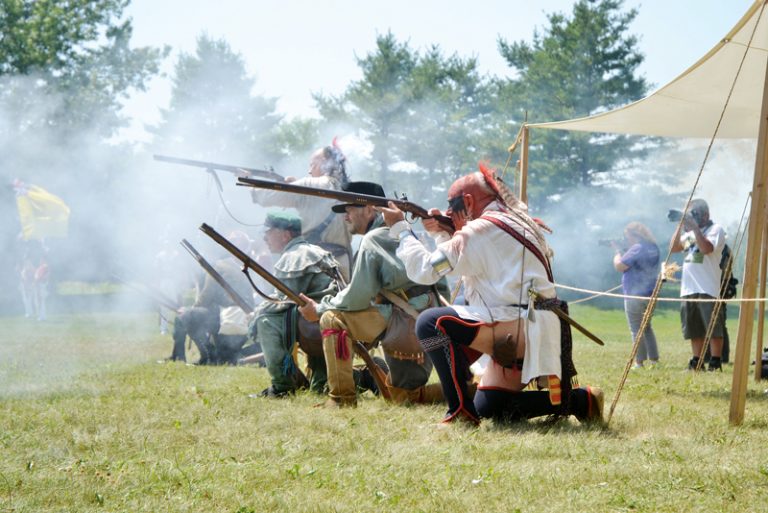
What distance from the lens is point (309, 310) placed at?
20.4ft

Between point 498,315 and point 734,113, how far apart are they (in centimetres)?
362

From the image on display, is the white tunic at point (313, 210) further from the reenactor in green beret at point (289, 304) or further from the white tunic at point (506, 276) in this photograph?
the white tunic at point (506, 276)

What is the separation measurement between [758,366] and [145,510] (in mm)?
5797

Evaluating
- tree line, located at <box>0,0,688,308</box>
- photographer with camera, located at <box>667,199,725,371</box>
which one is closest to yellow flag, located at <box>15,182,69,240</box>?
tree line, located at <box>0,0,688,308</box>

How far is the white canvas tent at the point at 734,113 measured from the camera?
16.3ft

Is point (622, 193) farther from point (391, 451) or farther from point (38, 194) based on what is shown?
point (391, 451)

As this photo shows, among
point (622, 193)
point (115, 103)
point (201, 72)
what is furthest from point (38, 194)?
point (201, 72)

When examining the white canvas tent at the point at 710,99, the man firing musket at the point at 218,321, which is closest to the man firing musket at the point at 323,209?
the white canvas tent at the point at 710,99

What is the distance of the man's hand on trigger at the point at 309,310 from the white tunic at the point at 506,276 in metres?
1.33

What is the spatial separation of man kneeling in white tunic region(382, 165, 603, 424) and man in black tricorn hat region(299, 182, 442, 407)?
0.76 metres

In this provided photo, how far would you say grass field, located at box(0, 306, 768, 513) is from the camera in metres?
3.58

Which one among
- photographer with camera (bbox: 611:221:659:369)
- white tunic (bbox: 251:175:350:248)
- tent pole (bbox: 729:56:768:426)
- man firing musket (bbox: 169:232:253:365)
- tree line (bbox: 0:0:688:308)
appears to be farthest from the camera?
tree line (bbox: 0:0:688:308)

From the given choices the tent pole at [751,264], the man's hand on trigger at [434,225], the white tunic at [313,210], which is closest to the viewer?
the tent pole at [751,264]

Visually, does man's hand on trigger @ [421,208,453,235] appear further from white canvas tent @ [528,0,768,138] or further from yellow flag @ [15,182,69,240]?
yellow flag @ [15,182,69,240]
